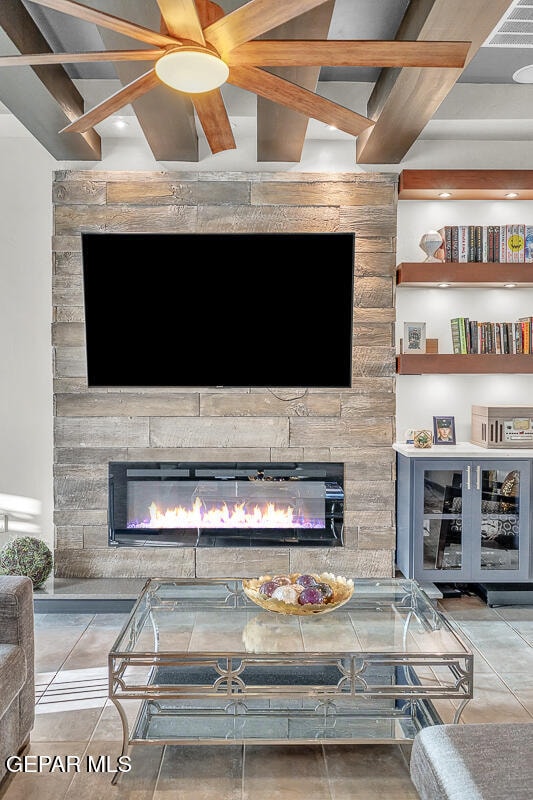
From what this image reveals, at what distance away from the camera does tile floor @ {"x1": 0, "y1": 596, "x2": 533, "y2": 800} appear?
197 centimetres

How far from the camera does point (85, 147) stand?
3.53 metres

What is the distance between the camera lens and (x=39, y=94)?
2.95m

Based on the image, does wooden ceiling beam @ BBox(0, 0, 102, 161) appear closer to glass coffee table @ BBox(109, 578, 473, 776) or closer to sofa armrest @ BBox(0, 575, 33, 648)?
sofa armrest @ BBox(0, 575, 33, 648)

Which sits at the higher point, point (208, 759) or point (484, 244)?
point (484, 244)

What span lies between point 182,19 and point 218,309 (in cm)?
227

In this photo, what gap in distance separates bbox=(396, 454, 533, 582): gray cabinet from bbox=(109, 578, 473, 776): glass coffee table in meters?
Result: 1.24

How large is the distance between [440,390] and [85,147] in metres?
2.64

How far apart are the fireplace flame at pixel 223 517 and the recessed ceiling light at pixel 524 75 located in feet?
9.22

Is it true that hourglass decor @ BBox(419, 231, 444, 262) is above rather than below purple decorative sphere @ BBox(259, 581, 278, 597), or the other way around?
above

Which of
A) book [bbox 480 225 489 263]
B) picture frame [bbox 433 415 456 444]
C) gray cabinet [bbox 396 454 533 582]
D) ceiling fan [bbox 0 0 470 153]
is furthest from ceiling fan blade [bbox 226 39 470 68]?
picture frame [bbox 433 415 456 444]

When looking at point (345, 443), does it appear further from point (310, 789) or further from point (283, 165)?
point (310, 789)

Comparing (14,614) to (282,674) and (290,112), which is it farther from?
(290,112)

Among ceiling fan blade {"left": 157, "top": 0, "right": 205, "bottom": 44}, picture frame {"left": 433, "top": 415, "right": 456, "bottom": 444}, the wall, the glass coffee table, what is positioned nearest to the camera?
ceiling fan blade {"left": 157, "top": 0, "right": 205, "bottom": 44}

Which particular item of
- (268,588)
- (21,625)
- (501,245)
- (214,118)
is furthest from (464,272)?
(21,625)
